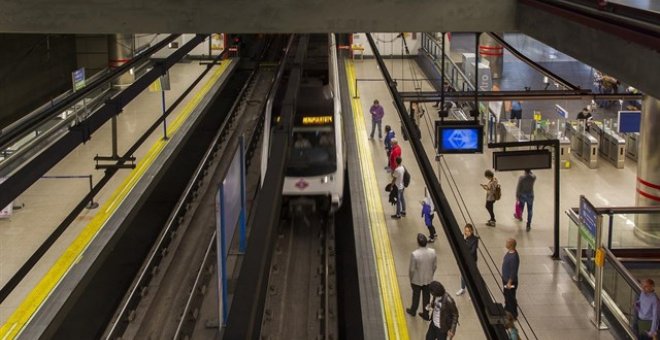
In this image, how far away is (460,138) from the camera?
1173 cm

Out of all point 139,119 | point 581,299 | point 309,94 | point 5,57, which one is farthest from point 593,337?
point 139,119

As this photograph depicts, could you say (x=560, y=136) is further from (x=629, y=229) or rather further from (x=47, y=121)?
(x=47, y=121)

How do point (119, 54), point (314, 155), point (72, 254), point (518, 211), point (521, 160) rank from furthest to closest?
point (119, 54)
point (518, 211)
point (314, 155)
point (521, 160)
point (72, 254)

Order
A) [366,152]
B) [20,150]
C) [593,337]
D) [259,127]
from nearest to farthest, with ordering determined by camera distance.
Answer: [593,337] → [20,150] → [366,152] → [259,127]

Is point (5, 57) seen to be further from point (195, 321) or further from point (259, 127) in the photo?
point (195, 321)

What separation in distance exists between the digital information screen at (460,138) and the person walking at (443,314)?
382cm

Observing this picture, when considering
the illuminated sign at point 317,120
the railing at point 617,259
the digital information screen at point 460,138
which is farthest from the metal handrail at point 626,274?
the illuminated sign at point 317,120

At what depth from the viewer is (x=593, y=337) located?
30.7 feet

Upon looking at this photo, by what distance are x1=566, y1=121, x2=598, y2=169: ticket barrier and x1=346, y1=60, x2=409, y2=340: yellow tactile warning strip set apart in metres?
4.99

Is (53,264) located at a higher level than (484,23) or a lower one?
lower

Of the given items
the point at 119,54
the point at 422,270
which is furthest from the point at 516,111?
the point at 119,54

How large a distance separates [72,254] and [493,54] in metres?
22.1

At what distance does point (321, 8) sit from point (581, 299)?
550 centimetres

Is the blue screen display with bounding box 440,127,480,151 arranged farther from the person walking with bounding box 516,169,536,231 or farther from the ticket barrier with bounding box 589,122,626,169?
the ticket barrier with bounding box 589,122,626,169
